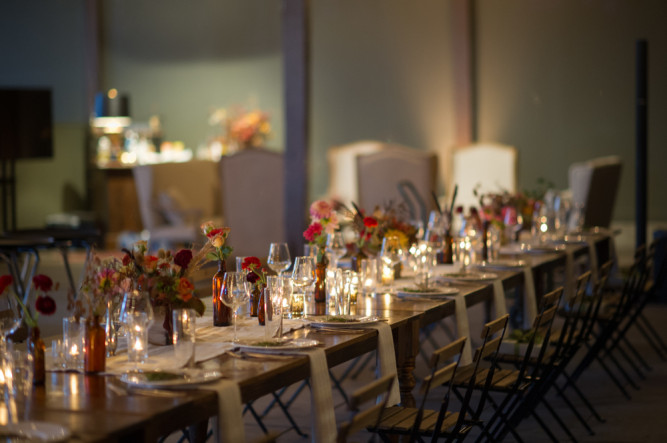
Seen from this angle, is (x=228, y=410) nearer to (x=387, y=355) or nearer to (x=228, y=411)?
(x=228, y=411)

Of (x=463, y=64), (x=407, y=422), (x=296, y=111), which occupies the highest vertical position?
(x=463, y=64)

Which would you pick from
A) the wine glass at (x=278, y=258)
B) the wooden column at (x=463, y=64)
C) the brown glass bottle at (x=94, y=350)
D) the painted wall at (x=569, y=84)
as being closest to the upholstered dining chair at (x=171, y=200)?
the wooden column at (x=463, y=64)

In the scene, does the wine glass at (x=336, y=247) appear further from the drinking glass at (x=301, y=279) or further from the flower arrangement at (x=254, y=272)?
the flower arrangement at (x=254, y=272)

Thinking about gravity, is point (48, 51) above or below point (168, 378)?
above

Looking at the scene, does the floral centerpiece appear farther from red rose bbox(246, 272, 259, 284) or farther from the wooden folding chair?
the wooden folding chair

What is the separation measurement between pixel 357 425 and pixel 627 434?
A: 254cm

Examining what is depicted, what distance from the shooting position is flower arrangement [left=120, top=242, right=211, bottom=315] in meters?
2.75

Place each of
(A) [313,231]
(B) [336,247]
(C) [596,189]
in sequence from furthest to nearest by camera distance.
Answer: (C) [596,189] → (B) [336,247] → (A) [313,231]

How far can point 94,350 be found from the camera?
7.94ft

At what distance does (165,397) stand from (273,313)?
68 centimetres

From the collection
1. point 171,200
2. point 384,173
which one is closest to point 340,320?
point 384,173

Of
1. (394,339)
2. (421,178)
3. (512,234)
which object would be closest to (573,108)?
(421,178)

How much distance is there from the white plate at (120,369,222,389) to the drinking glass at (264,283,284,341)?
1.32 feet

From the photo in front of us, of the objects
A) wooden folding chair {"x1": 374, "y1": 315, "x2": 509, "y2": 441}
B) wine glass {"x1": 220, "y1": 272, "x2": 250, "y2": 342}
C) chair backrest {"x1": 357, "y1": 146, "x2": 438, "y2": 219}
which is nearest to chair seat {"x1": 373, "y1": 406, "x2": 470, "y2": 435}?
wooden folding chair {"x1": 374, "y1": 315, "x2": 509, "y2": 441}
